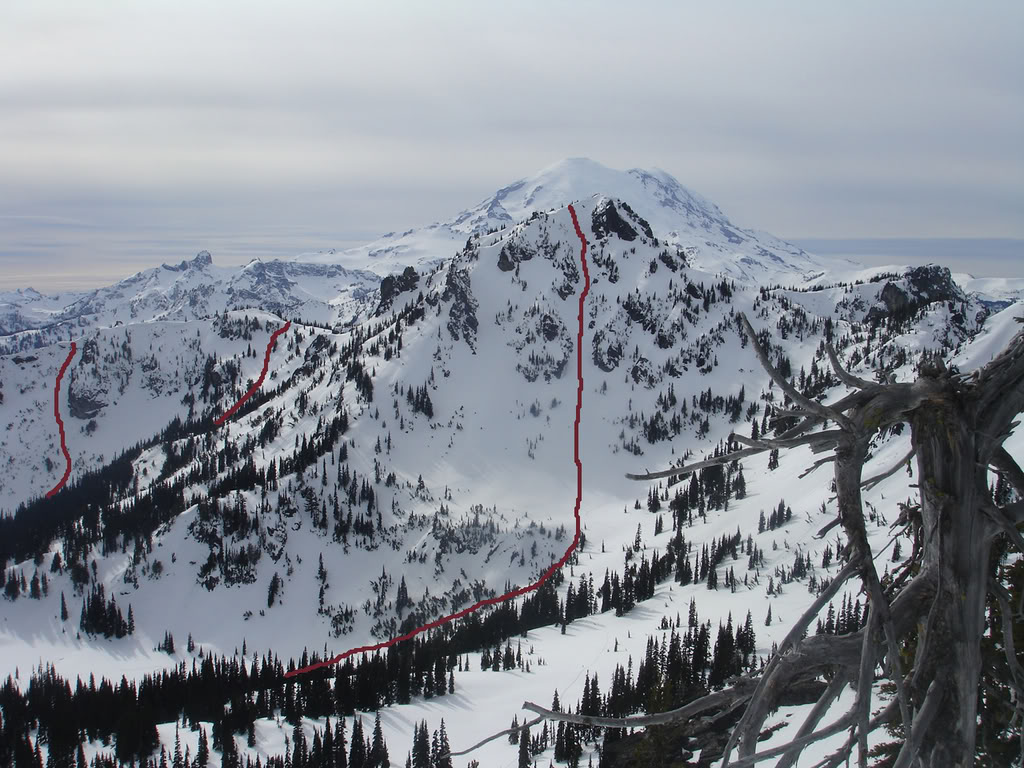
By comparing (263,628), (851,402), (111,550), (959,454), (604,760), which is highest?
(851,402)

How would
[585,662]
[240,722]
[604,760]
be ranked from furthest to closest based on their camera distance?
[585,662] < [240,722] < [604,760]

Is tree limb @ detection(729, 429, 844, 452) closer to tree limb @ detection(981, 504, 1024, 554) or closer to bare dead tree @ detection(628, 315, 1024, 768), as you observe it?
bare dead tree @ detection(628, 315, 1024, 768)

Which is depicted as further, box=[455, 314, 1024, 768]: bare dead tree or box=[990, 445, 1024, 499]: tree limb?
box=[990, 445, 1024, 499]: tree limb

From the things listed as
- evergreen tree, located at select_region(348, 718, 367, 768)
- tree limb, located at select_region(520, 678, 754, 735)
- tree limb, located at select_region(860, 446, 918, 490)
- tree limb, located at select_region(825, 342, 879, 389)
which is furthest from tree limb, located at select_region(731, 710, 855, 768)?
evergreen tree, located at select_region(348, 718, 367, 768)

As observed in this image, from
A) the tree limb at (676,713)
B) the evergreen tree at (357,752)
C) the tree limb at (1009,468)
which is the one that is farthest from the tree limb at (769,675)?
the evergreen tree at (357,752)

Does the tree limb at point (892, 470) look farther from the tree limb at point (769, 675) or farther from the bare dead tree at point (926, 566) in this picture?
the tree limb at point (769, 675)

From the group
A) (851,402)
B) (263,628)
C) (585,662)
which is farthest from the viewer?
(263,628)

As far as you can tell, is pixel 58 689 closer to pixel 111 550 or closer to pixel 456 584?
pixel 111 550

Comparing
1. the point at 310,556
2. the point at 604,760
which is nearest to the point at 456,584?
the point at 310,556

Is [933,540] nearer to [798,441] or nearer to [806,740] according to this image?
[798,441]
